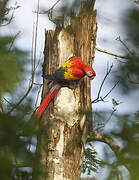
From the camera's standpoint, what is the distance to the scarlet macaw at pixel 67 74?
3309 mm

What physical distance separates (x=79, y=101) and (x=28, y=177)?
2.59m

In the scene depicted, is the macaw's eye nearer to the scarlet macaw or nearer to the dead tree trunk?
the scarlet macaw

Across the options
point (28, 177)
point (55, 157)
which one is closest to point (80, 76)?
point (55, 157)

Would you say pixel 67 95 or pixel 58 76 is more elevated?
pixel 58 76

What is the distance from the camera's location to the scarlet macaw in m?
3.31

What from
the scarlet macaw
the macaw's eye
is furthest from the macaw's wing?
the macaw's eye

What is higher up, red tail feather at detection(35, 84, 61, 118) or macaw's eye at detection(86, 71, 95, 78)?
macaw's eye at detection(86, 71, 95, 78)

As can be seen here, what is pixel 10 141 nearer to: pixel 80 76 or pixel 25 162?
pixel 25 162

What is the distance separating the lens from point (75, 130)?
325 cm

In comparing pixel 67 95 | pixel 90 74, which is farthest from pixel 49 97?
pixel 90 74

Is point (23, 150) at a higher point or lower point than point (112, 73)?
lower

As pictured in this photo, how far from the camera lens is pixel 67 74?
333 cm

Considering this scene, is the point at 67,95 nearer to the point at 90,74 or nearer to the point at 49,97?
the point at 49,97

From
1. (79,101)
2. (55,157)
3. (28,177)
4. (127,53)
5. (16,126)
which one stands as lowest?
(55,157)
